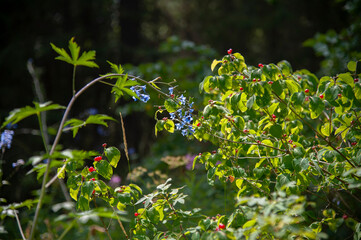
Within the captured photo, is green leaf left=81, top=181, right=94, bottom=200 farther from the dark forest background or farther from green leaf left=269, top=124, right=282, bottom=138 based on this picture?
the dark forest background

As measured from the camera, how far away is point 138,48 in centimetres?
650

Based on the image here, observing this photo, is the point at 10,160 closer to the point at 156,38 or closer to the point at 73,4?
the point at 73,4

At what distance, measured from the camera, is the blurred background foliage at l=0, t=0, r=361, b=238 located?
4594 mm

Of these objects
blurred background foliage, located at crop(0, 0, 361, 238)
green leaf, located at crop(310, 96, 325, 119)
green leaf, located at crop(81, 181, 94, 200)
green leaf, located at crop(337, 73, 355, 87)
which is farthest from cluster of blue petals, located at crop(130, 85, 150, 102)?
blurred background foliage, located at crop(0, 0, 361, 238)

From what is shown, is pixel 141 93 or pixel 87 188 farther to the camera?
pixel 141 93

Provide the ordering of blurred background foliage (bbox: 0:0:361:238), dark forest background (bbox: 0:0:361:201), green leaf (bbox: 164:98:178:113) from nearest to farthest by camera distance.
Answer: green leaf (bbox: 164:98:178:113), blurred background foliage (bbox: 0:0:361:238), dark forest background (bbox: 0:0:361:201)

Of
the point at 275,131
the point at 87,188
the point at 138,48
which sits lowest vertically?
the point at 87,188

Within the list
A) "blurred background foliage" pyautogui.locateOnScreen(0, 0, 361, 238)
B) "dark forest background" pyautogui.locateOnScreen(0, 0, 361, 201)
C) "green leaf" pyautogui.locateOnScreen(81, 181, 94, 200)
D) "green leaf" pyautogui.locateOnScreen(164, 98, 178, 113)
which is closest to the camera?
"green leaf" pyautogui.locateOnScreen(81, 181, 94, 200)

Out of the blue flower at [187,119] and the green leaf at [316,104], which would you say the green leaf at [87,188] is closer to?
the blue flower at [187,119]

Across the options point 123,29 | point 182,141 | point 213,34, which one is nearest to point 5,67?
point 123,29

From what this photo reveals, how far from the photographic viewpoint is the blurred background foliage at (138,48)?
4594 millimetres

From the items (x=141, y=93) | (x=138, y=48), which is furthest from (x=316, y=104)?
(x=138, y=48)

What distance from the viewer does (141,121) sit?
706 centimetres

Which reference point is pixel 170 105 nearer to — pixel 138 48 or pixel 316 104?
pixel 316 104
